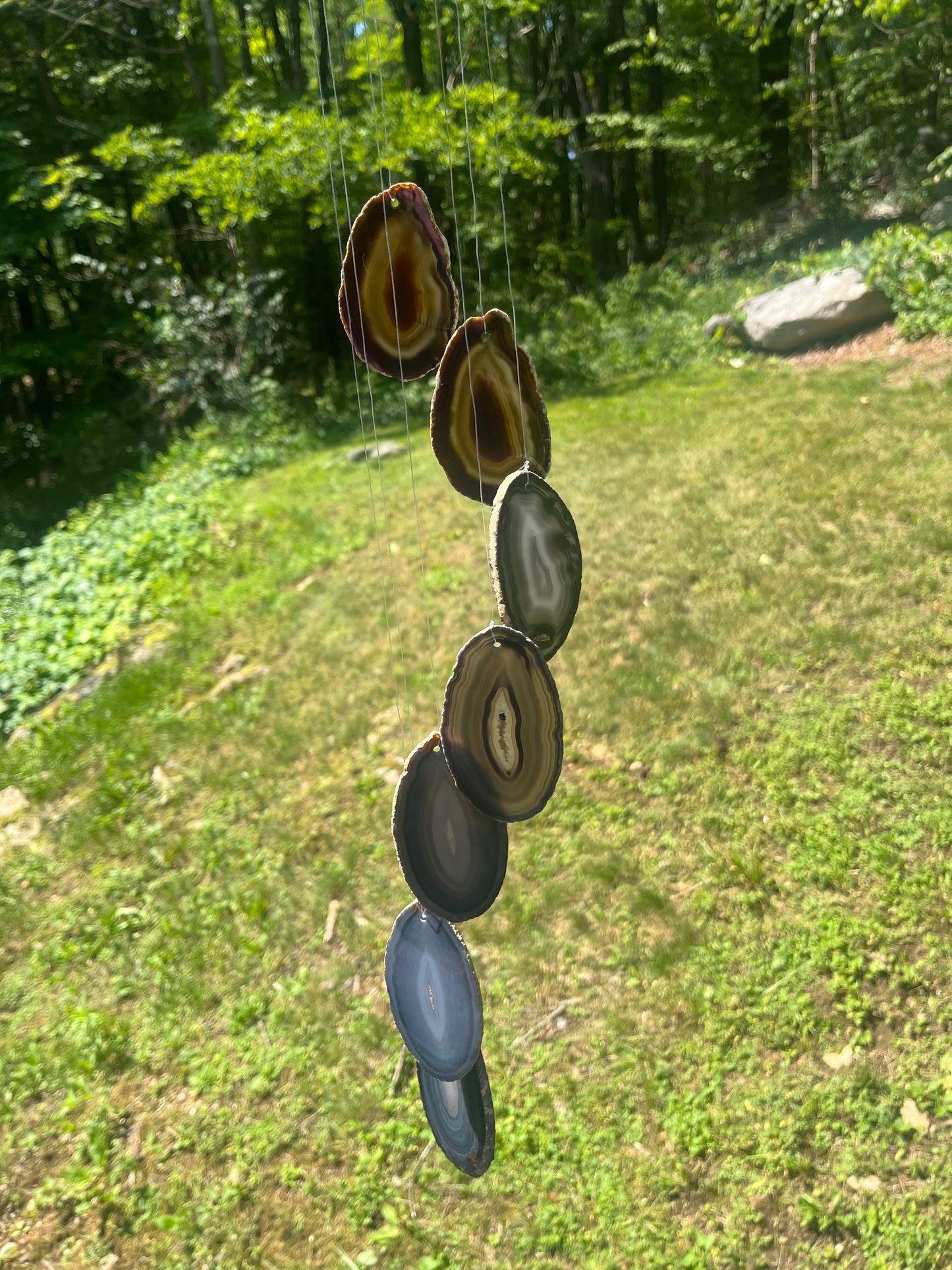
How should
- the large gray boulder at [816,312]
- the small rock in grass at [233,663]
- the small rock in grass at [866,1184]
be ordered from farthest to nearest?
1. the large gray boulder at [816,312]
2. the small rock in grass at [233,663]
3. the small rock in grass at [866,1184]

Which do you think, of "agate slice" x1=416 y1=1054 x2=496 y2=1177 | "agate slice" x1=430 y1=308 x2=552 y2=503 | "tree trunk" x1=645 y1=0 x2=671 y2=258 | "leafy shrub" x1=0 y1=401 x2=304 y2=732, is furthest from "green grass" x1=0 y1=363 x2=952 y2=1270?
"tree trunk" x1=645 y1=0 x2=671 y2=258

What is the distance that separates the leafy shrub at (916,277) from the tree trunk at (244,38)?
7.76 m

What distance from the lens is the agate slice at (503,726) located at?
4.00 ft

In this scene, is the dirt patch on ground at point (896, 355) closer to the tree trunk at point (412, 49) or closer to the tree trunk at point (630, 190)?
the tree trunk at point (630, 190)

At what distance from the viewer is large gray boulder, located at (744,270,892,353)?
7660 mm

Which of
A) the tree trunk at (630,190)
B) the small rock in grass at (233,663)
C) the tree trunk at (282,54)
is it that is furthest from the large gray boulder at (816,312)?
the tree trunk at (282,54)

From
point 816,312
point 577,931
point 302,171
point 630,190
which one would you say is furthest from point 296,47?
point 577,931

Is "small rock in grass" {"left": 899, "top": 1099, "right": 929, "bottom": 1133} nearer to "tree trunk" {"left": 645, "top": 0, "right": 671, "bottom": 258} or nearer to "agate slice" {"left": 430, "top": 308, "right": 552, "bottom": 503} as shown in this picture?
"agate slice" {"left": 430, "top": 308, "right": 552, "bottom": 503}

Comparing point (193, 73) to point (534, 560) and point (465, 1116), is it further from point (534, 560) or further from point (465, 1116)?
point (465, 1116)

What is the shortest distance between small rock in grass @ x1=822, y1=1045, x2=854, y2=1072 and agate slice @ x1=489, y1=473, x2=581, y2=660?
6.27 feet

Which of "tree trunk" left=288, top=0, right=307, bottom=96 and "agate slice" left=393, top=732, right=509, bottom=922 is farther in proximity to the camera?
"tree trunk" left=288, top=0, right=307, bottom=96

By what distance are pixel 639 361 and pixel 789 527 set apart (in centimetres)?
480

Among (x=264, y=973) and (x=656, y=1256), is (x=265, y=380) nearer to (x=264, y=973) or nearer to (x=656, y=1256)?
(x=264, y=973)

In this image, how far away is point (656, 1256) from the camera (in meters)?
2.22
